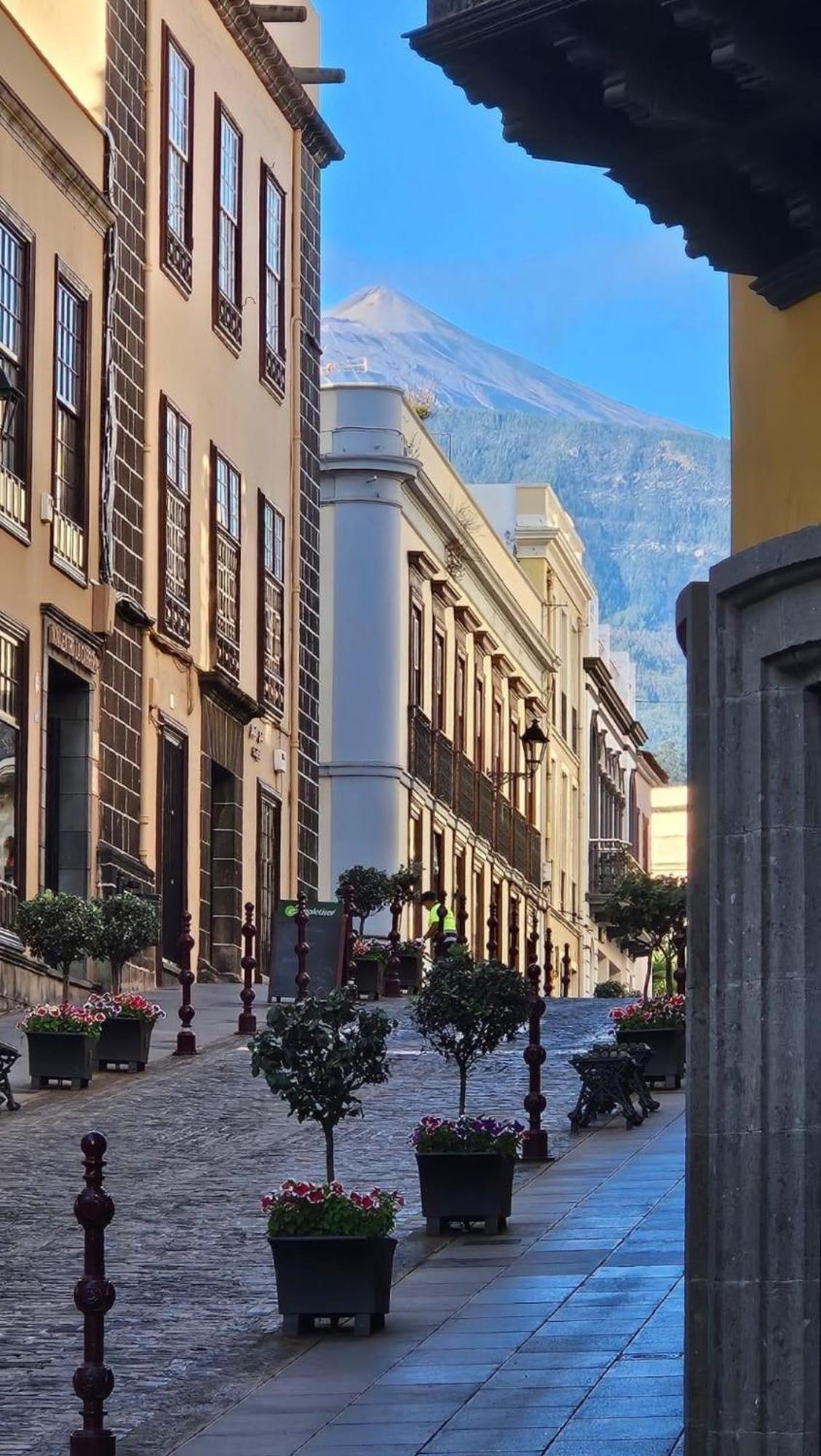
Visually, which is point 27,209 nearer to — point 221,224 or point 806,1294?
point 221,224

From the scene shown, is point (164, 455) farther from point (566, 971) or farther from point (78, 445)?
point (566, 971)

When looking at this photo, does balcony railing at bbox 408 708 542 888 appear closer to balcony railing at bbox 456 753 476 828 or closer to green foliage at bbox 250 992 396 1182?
balcony railing at bbox 456 753 476 828

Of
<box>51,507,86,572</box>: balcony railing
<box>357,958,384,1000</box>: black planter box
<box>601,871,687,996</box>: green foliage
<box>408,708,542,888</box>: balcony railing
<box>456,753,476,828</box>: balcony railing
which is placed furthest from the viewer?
<box>456,753,476,828</box>: balcony railing

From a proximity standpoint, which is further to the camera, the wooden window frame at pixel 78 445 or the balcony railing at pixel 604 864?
the balcony railing at pixel 604 864

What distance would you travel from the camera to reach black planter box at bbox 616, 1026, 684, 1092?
21781 millimetres

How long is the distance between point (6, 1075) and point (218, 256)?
1835 centimetres

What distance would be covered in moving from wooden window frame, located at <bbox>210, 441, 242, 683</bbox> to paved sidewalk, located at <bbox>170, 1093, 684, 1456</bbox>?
19.3 m

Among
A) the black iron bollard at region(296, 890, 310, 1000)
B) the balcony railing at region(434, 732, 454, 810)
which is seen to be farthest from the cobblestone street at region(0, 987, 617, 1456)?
the balcony railing at region(434, 732, 454, 810)

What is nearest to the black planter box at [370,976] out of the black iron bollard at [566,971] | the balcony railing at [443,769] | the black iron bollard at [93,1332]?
the balcony railing at [443,769]

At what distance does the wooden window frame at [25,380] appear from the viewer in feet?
91.4

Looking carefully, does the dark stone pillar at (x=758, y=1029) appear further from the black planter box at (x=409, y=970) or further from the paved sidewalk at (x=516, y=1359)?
the black planter box at (x=409, y=970)

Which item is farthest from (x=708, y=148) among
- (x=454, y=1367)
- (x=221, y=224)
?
(x=221, y=224)

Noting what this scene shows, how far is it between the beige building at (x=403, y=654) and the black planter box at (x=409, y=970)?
23.0ft

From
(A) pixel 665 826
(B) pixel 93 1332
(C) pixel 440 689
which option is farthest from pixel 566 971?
(B) pixel 93 1332
